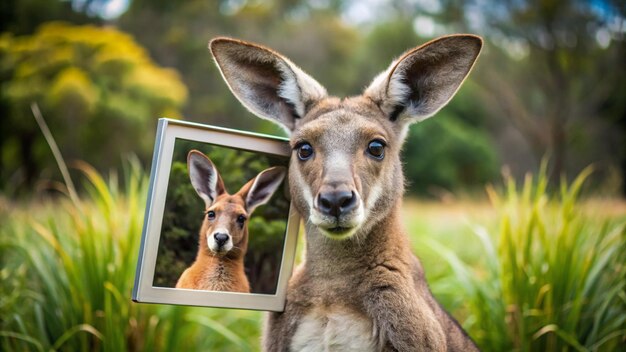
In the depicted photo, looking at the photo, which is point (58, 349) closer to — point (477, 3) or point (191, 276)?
→ point (191, 276)

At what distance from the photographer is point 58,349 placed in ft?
11.5

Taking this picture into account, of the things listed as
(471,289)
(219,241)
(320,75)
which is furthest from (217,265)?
(320,75)

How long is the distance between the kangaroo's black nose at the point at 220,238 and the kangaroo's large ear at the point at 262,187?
5.7 inches

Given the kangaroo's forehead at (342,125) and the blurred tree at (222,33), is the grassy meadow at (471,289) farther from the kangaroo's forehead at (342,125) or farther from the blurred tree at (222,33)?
the blurred tree at (222,33)

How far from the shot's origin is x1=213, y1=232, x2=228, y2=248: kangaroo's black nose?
2082mm

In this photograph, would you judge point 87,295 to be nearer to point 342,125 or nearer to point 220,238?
point 220,238

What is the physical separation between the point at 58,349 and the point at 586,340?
3443 millimetres

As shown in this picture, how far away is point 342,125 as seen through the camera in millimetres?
2098

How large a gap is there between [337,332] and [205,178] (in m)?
0.78

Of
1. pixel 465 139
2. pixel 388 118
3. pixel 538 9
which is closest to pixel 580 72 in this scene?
pixel 538 9

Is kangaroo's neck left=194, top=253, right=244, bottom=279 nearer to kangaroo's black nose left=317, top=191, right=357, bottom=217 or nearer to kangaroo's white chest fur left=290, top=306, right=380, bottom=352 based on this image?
kangaroo's white chest fur left=290, top=306, right=380, bottom=352

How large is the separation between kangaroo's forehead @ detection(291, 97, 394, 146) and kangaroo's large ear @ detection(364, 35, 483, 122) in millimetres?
99

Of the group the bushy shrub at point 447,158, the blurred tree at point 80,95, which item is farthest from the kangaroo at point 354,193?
the bushy shrub at point 447,158

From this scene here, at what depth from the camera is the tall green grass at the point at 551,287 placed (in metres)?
3.42
